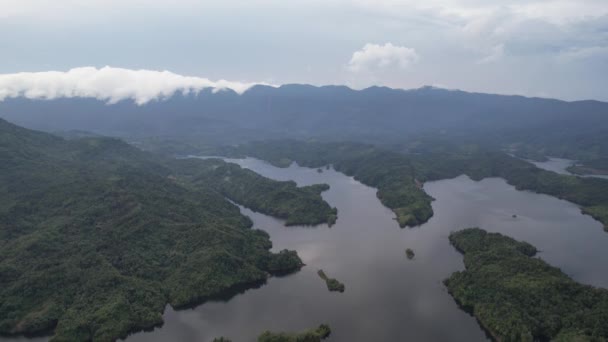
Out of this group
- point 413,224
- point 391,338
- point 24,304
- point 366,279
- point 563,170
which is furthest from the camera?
point 563,170

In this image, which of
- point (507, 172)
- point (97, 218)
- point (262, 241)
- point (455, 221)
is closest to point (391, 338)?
point (262, 241)

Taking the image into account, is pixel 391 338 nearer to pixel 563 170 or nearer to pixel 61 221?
pixel 61 221

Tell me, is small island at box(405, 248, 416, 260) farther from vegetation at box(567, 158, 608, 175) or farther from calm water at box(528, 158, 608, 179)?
calm water at box(528, 158, 608, 179)

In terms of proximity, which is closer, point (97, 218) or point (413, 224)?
point (97, 218)

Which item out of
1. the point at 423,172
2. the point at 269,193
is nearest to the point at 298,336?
the point at 269,193

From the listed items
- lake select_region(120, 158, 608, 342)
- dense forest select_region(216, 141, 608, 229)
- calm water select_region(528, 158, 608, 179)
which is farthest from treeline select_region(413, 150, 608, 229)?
calm water select_region(528, 158, 608, 179)

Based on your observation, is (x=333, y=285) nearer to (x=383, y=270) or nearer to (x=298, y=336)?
(x=383, y=270)
